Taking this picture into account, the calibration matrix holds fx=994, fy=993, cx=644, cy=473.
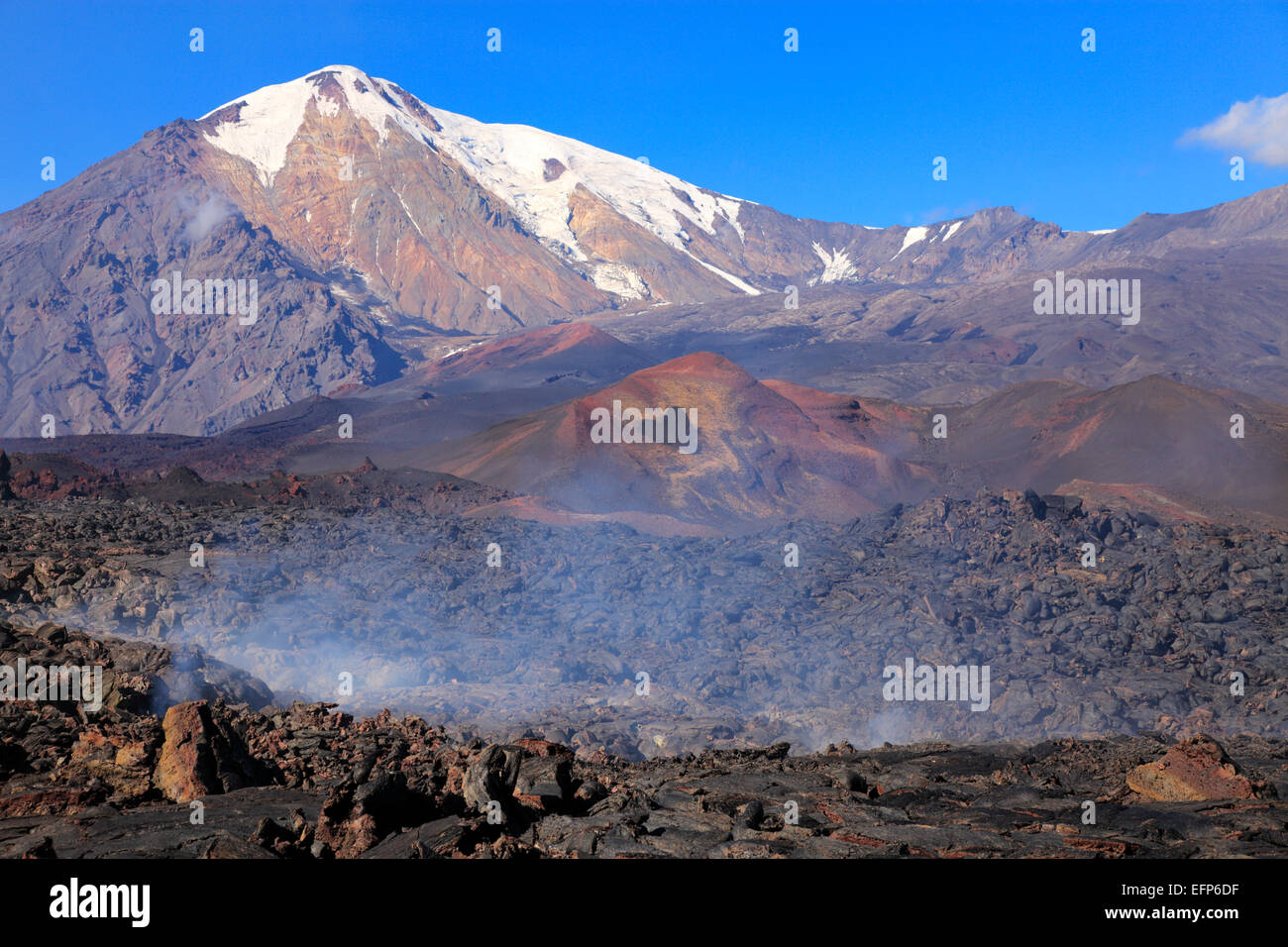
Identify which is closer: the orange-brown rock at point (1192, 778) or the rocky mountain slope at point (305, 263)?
the orange-brown rock at point (1192, 778)

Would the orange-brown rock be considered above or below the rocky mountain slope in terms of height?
below

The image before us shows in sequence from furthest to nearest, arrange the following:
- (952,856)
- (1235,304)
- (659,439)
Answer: (1235,304), (659,439), (952,856)

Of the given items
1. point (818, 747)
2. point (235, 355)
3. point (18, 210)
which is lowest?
point (818, 747)

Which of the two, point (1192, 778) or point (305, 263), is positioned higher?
point (305, 263)

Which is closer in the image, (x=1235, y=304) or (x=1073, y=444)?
(x=1073, y=444)

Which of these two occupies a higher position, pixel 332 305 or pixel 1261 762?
pixel 332 305

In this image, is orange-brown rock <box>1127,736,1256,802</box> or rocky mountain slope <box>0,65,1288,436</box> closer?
orange-brown rock <box>1127,736,1256,802</box>

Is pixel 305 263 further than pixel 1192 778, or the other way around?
pixel 305 263

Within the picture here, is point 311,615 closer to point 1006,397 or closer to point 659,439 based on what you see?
point 659,439

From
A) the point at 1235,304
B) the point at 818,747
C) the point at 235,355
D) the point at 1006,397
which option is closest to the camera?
the point at 818,747

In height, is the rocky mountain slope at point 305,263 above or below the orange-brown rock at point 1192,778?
above
